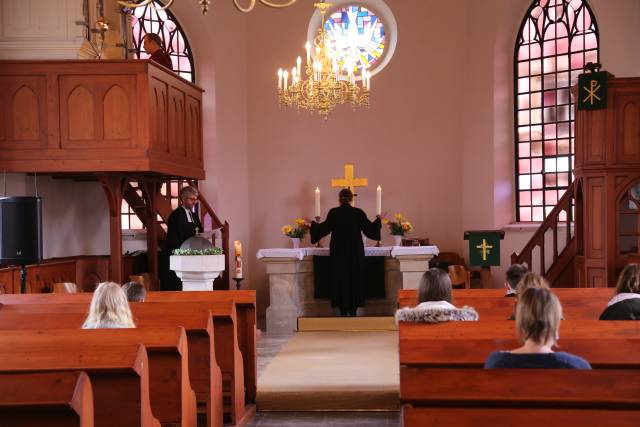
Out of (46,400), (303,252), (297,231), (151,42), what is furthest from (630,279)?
(151,42)

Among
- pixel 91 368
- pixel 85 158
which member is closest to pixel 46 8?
pixel 85 158

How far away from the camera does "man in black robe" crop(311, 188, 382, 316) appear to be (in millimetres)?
12227

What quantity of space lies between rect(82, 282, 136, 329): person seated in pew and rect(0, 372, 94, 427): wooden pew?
1.77 metres

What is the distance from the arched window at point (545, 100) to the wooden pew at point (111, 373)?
1175 centimetres

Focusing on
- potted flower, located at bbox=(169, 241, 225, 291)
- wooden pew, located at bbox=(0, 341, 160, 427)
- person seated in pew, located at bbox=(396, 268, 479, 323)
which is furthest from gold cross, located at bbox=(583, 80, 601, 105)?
wooden pew, located at bbox=(0, 341, 160, 427)

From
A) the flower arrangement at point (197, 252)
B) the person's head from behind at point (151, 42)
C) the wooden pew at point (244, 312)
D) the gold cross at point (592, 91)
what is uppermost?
the person's head from behind at point (151, 42)

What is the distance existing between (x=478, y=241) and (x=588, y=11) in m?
4.78

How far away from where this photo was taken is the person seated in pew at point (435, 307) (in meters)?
5.40

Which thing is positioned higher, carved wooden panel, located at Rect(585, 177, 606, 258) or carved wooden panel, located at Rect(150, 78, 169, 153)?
carved wooden panel, located at Rect(150, 78, 169, 153)

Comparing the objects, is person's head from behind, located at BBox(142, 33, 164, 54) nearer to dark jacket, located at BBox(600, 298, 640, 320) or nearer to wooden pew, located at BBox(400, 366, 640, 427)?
dark jacket, located at BBox(600, 298, 640, 320)

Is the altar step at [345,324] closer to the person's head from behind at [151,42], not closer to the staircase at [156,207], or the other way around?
the staircase at [156,207]

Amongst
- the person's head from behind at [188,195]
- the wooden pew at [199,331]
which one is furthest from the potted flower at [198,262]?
the wooden pew at [199,331]

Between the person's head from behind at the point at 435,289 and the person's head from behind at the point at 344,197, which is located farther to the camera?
the person's head from behind at the point at 344,197

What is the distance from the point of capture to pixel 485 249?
474 inches
